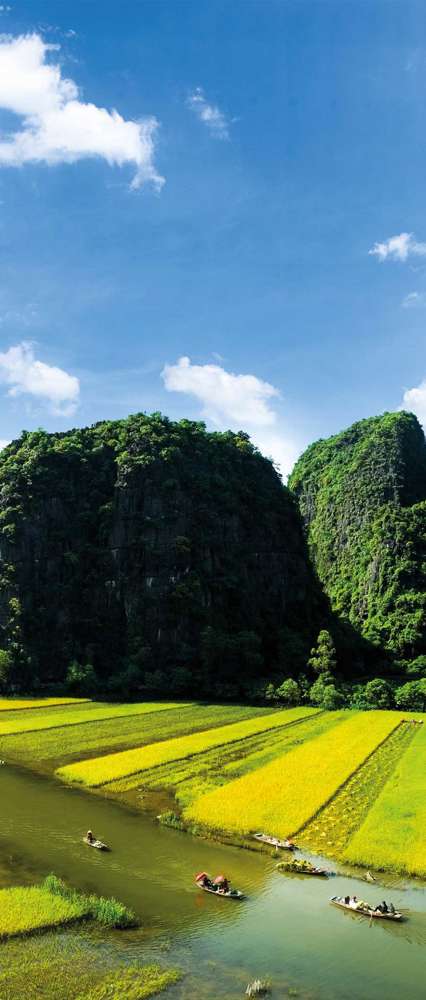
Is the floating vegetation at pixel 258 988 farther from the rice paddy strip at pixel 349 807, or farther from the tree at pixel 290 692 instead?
the tree at pixel 290 692

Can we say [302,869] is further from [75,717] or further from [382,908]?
[75,717]

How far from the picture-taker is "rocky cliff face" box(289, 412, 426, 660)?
11694 cm

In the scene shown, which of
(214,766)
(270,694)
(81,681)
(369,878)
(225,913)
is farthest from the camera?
(270,694)

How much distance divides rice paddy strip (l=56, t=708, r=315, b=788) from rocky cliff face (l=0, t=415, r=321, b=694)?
90.9 feet

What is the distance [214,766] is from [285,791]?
23.1ft

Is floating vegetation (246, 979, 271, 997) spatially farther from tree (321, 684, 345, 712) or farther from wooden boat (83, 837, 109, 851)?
tree (321, 684, 345, 712)

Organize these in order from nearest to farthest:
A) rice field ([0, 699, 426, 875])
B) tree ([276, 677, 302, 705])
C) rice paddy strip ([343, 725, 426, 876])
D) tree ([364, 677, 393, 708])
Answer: rice paddy strip ([343, 725, 426, 876])
rice field ([0, 699, 426, 875])
tree ([364, 677, 393, 708])
tree ([276, 677, 302, 705])

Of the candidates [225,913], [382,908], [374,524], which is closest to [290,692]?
[382,908]

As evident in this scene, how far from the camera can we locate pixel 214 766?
130ft

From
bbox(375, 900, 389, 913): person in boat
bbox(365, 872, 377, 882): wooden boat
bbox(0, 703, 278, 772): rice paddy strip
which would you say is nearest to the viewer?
bbox(375, 900, 389, 913): person in boat

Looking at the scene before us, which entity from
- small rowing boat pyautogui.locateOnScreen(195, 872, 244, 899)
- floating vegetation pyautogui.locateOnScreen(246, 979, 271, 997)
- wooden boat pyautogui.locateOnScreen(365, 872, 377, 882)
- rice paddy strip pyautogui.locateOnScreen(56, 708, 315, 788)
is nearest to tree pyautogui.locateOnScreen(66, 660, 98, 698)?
rice paddy strip pyautogui.locateOnScreen(56, 708, 315, 788)

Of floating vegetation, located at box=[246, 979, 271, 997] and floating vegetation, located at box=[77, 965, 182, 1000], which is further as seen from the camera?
floating vegetation, located at box=[246, 979, 271, 997]

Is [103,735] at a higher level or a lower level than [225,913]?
higher

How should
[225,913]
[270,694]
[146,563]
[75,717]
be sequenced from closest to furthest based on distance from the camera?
[225,913] → [75,717] → [270,694] → [146,563]
